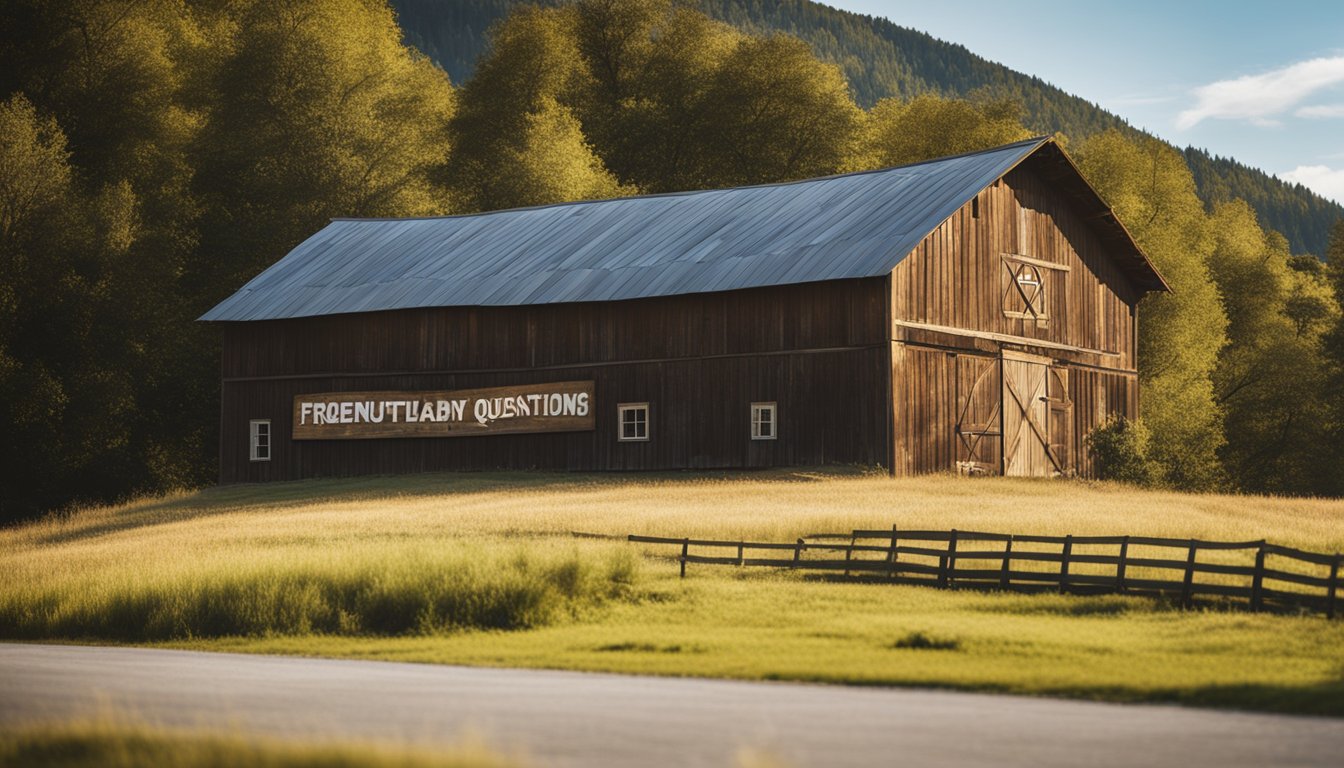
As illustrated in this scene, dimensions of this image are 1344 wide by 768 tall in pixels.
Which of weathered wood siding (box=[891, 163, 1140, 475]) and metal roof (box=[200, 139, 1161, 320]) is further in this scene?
metal roof (box=[200, 139, 1161, 320])

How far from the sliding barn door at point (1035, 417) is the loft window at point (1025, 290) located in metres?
1.25

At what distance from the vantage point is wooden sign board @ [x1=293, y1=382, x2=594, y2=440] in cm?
4841

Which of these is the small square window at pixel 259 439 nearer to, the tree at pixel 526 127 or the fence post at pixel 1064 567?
the tree at pixel 526 127

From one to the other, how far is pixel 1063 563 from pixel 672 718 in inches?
529

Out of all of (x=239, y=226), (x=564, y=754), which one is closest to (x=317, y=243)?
(x=239, y=226)

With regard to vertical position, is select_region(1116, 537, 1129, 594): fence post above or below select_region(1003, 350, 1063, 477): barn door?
below

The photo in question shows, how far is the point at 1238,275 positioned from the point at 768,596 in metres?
56.4

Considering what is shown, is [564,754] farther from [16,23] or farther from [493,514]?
[16,23]

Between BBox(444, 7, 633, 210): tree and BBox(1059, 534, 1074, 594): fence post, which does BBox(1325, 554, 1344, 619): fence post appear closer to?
BBox(1059, 534, 1074, 594): fence post

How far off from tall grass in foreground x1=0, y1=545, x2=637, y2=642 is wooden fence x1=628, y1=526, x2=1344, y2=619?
366cm

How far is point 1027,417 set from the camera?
156 ft

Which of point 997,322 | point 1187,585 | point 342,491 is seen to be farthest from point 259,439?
point 1187,585

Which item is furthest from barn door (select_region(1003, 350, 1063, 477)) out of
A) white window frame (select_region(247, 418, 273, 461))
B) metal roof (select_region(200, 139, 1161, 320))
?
white window frame (select_region(247, 418, 273, 461))

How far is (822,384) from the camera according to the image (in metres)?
44.0
